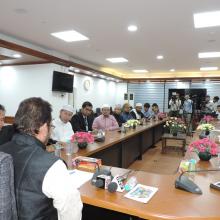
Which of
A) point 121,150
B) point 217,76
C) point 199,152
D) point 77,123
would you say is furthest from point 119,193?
point 217,76

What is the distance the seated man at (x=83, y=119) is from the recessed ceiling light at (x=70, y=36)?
5.13ft

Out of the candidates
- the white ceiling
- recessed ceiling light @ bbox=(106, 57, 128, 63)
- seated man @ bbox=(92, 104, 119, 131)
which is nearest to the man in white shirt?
seated man @ bbox=(92, 104, 119, 131)

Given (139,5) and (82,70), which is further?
(82,70)

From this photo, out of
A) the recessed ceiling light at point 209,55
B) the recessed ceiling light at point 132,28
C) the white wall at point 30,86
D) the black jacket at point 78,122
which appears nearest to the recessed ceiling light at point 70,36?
the recessed ceiling light at point 132,28

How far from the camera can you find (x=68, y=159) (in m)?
2.24

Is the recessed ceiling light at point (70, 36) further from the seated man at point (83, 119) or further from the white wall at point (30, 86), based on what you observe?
the seated man at point (83, 119)

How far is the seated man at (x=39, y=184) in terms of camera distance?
102 centimetres

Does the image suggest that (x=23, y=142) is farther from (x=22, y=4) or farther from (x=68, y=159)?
(x=22, y=4)

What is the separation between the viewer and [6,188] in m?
0.95

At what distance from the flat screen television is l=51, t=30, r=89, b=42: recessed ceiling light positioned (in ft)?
4.70

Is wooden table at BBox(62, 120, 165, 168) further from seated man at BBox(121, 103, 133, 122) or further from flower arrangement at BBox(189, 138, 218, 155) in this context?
flower arrangement at BBox(189, 138, 218, 155)

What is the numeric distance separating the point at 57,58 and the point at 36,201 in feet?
→ 19.0

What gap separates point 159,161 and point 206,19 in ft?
10.1

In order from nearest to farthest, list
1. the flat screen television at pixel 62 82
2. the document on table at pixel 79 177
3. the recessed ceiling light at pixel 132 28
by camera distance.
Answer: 1. the document on table at pixel 79 177
2. the recessed ceiling light at pixel 132 28
3. the flat screen television at pixel 62 82
